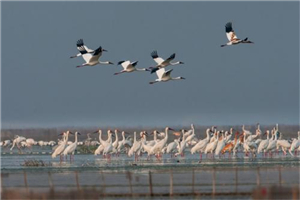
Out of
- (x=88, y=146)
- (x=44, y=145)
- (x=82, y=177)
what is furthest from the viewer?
(x=44, y=145)

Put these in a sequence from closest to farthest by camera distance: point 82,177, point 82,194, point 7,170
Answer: point 82,194 < point 82,177 < point 7,170

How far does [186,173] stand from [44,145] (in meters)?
32.5

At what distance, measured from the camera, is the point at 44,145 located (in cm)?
6456

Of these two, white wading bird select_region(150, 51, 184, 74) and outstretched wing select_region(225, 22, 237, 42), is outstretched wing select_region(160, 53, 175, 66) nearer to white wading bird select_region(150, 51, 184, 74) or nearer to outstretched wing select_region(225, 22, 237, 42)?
white wading bird select_region(150, 51, 184, 74)

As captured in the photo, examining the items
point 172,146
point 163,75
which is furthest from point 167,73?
point 172,146

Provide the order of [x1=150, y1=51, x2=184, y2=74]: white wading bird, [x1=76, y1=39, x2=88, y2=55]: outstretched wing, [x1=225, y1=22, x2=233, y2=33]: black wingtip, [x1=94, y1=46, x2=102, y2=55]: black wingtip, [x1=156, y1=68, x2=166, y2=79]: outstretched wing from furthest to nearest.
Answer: [x1=156, y1=68, x2=166, y2=79]: outstretched wing < [x1=225, y1=22, x2=233, y2=33]: black wingtip < [x1=76, y1=39, x2=88, y2=55]: outstretched wing < [x1=150, y1=51, x2=184, y2=74]: white wading bird < [x1=94, y1=46, x2=102, y2=55]: black wingtip

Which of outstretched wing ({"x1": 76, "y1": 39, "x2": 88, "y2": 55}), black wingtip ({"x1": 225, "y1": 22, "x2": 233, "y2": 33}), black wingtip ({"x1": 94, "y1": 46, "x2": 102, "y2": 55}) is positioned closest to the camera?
black wingtip ({"x1": 94, "y1": 46, "x2": 102, "y2": 55})

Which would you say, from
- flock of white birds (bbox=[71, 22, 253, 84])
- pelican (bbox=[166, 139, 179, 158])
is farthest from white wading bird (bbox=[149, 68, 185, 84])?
pelican (bbox=[166, 139, 179, 158])

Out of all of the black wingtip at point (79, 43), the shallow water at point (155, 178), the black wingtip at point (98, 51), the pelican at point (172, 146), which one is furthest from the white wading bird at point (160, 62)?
the pelican at point (172, 146)

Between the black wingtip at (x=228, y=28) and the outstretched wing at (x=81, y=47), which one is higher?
the black wingtip at (x=228, y=28)

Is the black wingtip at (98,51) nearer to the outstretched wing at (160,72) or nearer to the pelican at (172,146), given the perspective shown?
the outstretched wing at (160,72)

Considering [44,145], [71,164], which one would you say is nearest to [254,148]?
[71,164]

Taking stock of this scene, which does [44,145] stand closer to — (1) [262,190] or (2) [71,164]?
(2) [71,164]

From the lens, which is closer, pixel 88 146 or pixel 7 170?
pixel 7 170
